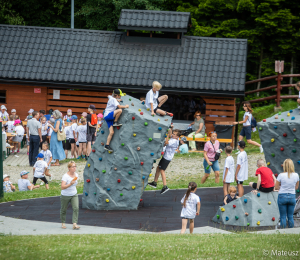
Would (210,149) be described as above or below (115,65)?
below

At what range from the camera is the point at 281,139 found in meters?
11.7

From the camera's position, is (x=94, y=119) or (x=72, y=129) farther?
(x=72, y=129)

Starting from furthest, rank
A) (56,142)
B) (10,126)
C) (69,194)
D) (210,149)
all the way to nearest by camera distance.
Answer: (10,126) → (56,142) → (210,149) → (69,194)

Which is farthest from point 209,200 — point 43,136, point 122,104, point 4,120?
point 4,120

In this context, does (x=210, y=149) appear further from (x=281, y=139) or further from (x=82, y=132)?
(x=82, y=132)

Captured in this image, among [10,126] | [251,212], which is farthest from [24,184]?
[251,212]

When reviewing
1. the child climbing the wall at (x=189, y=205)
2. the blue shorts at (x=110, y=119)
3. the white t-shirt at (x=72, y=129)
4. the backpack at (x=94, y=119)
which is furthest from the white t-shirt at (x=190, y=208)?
the white t-shirt at (x=72, y=129)

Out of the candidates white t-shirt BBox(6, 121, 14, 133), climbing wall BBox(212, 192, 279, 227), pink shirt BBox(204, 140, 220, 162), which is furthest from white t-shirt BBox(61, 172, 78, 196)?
white t-shirt BBox(6, 121, 14, 133)

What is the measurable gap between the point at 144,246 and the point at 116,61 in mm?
15709

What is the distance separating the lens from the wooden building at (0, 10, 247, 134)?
69.3 ft

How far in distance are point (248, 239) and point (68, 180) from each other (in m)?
4.21

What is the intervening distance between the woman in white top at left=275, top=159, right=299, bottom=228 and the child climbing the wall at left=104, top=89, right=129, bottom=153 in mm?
4480

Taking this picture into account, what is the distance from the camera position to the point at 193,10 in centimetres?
2945

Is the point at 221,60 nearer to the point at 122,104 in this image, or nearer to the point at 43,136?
the point at 43,136
